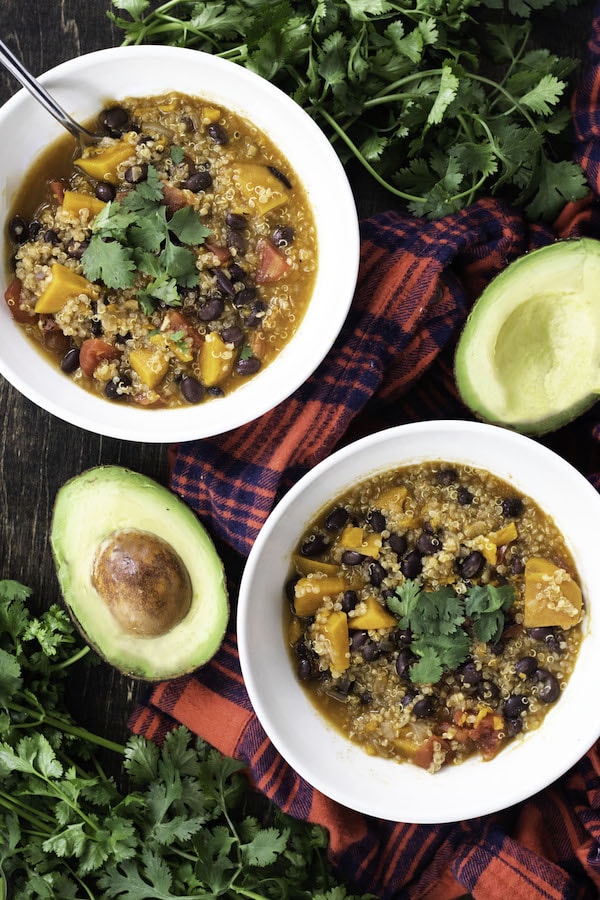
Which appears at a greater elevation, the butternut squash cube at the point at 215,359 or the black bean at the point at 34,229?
the black bean at the point at 34,229

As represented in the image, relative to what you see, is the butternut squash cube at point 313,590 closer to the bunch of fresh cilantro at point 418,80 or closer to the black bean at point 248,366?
the black bean at point 248,366

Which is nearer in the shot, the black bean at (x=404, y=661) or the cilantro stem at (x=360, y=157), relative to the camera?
the black bean at (x=404, y=661)

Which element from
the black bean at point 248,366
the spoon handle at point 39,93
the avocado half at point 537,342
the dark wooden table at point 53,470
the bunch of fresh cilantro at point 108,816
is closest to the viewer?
the spoon handle at point 39,93

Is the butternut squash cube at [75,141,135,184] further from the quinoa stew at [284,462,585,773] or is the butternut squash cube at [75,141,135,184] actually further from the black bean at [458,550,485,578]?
the black bean at [458,550,485,578]

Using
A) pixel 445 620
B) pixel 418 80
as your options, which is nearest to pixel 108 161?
pixel 418 80

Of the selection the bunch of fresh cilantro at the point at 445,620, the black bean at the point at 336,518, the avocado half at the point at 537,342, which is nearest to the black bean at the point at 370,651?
the bunch of fresh cilantro at the point at 445,620

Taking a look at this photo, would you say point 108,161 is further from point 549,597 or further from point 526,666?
point 526,666

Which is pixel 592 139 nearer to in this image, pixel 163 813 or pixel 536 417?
pixel 536 417
